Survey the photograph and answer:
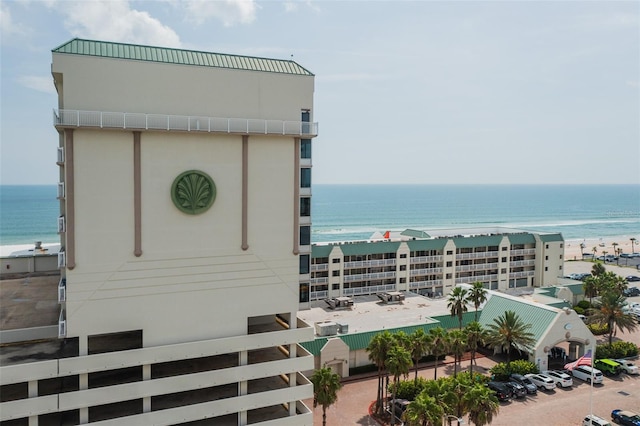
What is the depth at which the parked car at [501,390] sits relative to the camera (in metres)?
42.3

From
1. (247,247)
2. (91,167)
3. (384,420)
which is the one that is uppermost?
(91,167)

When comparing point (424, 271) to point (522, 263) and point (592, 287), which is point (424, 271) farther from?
point (592, 287)

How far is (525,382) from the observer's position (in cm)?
4491

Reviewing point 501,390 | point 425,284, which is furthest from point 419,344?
point 425,284

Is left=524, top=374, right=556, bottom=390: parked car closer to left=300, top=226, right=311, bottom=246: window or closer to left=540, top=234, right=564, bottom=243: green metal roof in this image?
left=300, top=226, right=311, bottom=246: window

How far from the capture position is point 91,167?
26406 millimetres

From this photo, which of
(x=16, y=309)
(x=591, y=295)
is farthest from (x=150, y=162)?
(x=591, y=295)

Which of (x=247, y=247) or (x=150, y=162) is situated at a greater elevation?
(x=150, y=162)

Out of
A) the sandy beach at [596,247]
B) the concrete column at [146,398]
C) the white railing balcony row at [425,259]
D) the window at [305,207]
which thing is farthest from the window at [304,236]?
the sandy beach at [596,247]

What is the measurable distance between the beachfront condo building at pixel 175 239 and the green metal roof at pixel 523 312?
29.7 meters

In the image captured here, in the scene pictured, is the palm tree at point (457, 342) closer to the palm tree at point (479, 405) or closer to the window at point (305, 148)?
the palm tree at point (479, 405)

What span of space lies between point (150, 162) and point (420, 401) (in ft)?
69.4

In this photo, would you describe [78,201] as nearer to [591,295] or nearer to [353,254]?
[353,254]

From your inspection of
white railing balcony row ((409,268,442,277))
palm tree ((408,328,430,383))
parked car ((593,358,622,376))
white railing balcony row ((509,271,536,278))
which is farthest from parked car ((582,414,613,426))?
white railing balcony row ((509,271,536,278))
